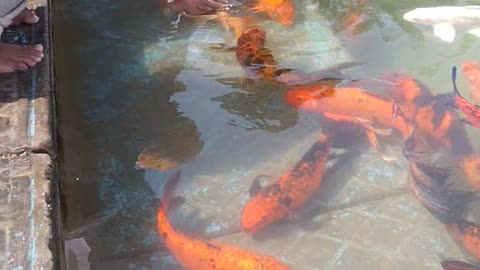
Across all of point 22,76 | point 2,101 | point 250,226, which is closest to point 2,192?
point 2,101

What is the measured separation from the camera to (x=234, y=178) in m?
3.47

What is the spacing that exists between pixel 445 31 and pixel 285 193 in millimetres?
2307

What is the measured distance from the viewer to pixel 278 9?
5004 mm

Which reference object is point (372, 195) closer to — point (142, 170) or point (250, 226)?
point (250, 226)

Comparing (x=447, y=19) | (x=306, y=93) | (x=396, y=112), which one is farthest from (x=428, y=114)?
(x=447, y=19)

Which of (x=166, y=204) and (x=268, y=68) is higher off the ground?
(x=268, y=68)

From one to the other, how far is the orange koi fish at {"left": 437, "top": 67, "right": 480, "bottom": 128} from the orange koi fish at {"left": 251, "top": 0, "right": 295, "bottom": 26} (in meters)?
1.45

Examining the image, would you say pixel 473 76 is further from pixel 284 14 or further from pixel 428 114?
pixel 284 14

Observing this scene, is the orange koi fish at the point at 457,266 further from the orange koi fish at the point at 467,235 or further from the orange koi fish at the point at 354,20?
the orange koi fish at the point at 354,20

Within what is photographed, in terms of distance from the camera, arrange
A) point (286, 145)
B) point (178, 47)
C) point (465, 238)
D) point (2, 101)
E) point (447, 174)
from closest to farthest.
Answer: point (465, 238), point (2, 101), point (447, 174), point (286, 145), point (178, 47)

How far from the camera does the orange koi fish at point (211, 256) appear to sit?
2908 millimetres

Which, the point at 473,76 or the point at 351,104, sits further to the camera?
the point at 473,76

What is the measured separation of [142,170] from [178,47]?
4.65 feet

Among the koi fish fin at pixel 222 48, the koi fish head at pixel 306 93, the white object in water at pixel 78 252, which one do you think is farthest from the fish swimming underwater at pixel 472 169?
the white object in water at pixel 78 252
